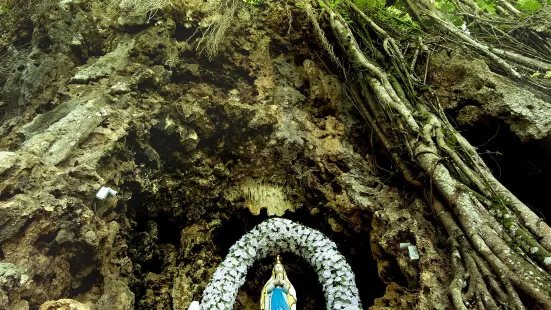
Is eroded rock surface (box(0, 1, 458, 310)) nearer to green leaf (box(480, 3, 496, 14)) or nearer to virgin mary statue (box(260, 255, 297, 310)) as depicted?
virgin mary statue (box(260, 255, 297, 310))

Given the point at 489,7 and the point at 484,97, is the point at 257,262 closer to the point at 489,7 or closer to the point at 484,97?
the point at 484,97

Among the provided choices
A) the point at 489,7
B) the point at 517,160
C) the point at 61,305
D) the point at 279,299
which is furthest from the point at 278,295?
the point at 489,7

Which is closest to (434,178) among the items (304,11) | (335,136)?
(335,136)

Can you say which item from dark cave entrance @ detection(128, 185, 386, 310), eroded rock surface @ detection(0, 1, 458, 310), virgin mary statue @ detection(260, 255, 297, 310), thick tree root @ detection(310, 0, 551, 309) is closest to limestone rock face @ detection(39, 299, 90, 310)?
eroded rock surface @ detection(0, 1, 458, 310)

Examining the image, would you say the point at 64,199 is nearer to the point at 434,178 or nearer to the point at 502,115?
the point at 434,178

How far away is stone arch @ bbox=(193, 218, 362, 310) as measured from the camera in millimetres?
3092

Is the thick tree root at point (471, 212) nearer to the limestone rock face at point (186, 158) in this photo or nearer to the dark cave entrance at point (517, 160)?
the limestone rock face at point (186, 158)

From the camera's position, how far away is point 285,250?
3555mm

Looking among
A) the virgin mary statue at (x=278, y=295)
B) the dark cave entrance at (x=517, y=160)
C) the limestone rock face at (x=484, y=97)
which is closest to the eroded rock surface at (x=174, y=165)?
the virgin mary statue at (x=278, y=295)

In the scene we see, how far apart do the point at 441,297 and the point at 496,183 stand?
3.69 feet

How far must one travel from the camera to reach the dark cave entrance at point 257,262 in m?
3.44

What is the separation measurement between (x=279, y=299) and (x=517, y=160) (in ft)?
9.22

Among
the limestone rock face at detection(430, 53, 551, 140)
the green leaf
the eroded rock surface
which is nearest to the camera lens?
the eroded rock surface

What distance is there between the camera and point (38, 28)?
4176 millimetres
